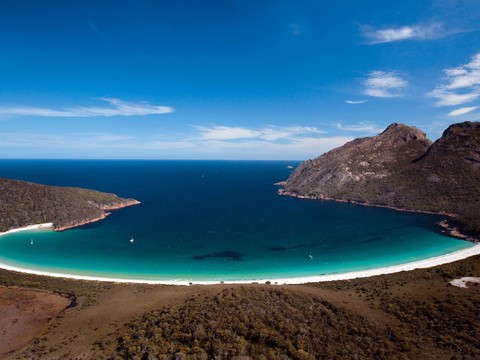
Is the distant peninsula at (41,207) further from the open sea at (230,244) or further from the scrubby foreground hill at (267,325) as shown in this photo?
the scrubby foreground hill at (267,325)

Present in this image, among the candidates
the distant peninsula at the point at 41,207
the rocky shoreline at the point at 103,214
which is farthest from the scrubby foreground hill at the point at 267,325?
the distant peninsula at the point at 41,207

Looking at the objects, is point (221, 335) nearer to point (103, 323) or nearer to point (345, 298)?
point (103, 323)

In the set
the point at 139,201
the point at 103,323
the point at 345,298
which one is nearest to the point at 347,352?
the point at 345,298

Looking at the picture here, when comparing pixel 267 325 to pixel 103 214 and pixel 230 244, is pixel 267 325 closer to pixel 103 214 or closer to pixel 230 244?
pixel 230 244

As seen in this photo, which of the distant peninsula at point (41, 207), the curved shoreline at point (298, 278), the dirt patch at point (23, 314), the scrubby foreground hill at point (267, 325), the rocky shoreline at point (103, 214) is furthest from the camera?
the rocky shoreline at point (103, 214)

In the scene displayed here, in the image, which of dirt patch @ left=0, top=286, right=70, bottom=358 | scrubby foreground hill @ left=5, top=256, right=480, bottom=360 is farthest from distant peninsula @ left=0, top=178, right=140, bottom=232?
scrubby foreground hill @ left=5, top=256, right=480, bottom=360

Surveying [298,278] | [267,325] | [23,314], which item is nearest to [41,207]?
[23,314]

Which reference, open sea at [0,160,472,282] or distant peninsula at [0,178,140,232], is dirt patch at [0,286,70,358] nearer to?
open sea at [0,160,472,282]

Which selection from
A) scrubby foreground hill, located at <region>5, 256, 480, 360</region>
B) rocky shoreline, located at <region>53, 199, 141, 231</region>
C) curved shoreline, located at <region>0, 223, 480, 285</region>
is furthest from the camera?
rocky shoreline, located at <region>53, 199, 141, 231</region>
